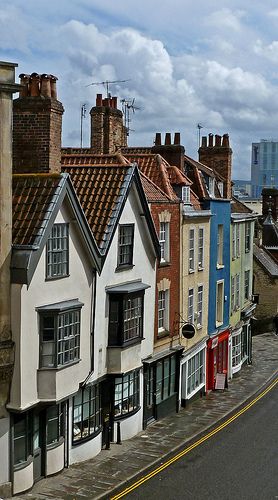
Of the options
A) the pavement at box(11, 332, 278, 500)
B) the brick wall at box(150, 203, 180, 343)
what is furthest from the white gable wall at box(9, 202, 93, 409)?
the brick wall at box(150, 203, 180, 343)

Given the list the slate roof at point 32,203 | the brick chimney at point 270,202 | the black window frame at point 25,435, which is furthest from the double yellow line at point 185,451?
the brick chimney at point 270,202

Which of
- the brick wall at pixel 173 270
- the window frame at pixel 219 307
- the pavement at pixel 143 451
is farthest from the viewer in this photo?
the window frame at pixel 219 307

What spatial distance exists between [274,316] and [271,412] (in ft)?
104

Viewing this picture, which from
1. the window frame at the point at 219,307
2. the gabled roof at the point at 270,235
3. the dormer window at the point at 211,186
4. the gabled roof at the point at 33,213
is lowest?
the window frame at the point at 219,307

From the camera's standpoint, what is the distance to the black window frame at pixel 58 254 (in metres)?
21.5

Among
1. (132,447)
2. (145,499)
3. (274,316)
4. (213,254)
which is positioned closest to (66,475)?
(145,499)

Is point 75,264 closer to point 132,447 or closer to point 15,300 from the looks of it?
point 15,300

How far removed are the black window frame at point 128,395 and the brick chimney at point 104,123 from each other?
41.1 ft

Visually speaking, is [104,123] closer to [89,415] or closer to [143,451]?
[89,415]

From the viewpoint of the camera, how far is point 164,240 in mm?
31734

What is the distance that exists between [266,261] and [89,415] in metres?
44.4

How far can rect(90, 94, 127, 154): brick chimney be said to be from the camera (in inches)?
1394

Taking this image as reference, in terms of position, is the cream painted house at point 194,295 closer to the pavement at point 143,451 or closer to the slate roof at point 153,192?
the pavement at point 143,451

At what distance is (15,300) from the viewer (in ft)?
67.3
